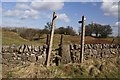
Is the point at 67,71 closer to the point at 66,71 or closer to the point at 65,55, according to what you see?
the point at 66,71

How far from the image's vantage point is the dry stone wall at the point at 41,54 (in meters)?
11.1

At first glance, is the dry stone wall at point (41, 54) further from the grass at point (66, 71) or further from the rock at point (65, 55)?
the grass at point (66, 71)

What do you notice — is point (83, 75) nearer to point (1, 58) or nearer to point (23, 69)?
point (23, 69)

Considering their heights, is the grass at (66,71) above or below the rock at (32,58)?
below

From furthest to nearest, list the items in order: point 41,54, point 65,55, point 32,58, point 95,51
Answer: point 95,51, point 65,55, point 41,54, point 32,58

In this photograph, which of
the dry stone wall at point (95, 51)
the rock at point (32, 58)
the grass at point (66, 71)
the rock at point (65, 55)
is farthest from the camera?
the dry stone wall at point (95, 51)

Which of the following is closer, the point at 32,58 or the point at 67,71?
the point at 67,71

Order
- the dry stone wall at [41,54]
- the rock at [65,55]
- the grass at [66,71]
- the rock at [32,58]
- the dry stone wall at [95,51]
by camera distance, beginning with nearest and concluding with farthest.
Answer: the grass at [66,71] → the dry stone wall at [41,54] → the rock at [32,58] → the rock at [65,55] → the dry stone wall at [95,51]

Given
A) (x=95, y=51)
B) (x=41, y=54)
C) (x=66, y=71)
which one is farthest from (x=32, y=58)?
(x=95, y=51)

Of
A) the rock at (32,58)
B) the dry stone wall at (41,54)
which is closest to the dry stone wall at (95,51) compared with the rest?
the dry stone wall at (41,54)

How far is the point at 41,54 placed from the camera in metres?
11.7

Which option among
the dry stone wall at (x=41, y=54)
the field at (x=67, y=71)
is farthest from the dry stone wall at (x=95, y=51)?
the field at (x=67, y=71)

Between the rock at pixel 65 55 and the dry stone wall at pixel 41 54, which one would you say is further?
the rock at pixel 65 55

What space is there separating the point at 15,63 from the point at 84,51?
382 cm
